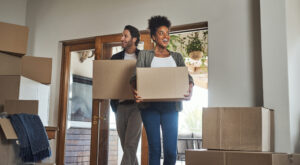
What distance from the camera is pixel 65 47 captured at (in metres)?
4.53

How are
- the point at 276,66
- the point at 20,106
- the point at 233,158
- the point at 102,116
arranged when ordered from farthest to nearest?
the point at 102,116 < the point at 276,66 < the point at 20,106 < the point at 233,158

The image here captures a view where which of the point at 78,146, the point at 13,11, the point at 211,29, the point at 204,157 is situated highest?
the point at 13,11

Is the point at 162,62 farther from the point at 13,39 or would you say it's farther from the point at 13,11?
the point at 13,11

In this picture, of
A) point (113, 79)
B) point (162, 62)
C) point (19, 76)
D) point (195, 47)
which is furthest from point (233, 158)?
point (195, 47)

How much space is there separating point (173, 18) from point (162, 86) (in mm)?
1495

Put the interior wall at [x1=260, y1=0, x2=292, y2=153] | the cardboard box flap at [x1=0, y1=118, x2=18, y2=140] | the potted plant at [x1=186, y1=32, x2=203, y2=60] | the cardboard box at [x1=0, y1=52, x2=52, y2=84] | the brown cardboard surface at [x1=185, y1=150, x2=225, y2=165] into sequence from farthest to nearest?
the potted plant at [x1=186, y1=32, x2=203, y2=60] < the cardboard box at [x1=0, y1=52, x2=52, y2=84] < the interior wall at [x1=260, y1=0, x2=292, y2=153] < the brown cardboard surface at [x1=185, y1=150, x2=225, y2=165] < the cardboard box flap at [x1=0, y1=118, x2=18, y2=140]

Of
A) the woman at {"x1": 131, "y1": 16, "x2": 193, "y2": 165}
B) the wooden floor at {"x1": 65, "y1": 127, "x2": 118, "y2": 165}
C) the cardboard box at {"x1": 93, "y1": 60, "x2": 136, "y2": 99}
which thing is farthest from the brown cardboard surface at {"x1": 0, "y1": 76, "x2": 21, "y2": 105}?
the wooden floor at {"x1": 65, "y1": 127, "x2": 118, "y2": 165}

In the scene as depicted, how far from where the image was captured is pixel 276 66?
305cm

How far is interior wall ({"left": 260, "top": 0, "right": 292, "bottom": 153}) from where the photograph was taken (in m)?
2.95

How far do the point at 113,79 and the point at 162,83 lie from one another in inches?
19.2

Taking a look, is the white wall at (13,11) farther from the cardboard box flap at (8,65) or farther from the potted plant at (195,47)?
the potted plant at (195,47)

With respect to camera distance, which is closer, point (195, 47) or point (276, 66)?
point (276, 66)

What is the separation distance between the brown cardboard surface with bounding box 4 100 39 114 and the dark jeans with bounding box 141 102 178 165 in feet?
2.79

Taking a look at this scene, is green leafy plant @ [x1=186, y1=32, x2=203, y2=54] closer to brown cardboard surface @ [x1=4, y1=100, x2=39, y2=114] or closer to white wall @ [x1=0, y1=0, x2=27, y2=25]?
white wall @ [x1=0, y1=0, x2=27, y2=25]
